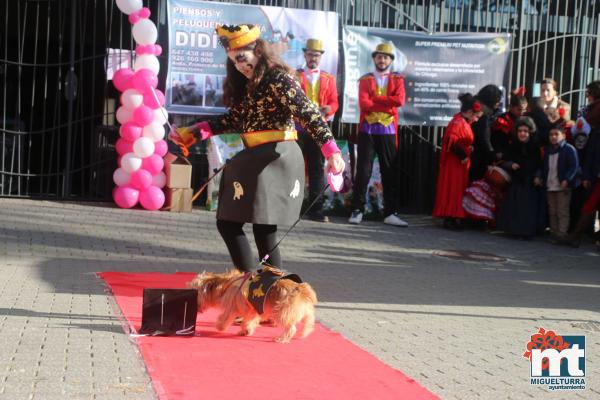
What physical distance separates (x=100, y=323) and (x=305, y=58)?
7.48 m

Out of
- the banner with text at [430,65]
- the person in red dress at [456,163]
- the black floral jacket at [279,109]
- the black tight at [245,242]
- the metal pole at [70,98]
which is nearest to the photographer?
the black floral jacket at [279,109]

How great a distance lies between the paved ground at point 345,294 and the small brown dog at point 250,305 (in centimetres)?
54

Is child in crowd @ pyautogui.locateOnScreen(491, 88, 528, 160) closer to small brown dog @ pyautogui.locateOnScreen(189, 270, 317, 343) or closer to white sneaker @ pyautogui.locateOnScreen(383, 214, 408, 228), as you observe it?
white sneaker @ pyautogui.locateOnScreen(383, 214, 408, 228)

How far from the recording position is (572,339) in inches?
240

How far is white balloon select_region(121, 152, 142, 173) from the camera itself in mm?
11680

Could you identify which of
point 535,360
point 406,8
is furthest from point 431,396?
Result: point 406,8

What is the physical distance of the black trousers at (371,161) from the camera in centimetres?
1259

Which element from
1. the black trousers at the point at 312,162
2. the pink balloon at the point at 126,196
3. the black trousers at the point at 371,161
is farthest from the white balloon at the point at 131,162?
the black trousers at the point at 371,161

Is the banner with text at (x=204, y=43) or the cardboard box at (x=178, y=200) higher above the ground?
the banner with text at (x=204, y=43)

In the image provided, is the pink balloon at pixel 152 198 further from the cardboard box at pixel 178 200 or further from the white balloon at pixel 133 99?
the white balloon at pixel 133 99

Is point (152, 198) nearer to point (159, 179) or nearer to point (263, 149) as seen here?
point (159, 179)

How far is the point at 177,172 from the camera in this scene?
39.8ft

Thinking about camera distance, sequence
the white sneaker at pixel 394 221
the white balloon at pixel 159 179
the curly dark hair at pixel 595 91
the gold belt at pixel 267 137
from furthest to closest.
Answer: the white sneaker at pixel 394 221, the white balloon at pixel 159 179, the curly dark hair at pixel 595 91, the gold belt at pixel 267 137

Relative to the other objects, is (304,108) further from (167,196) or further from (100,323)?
(167,196)
